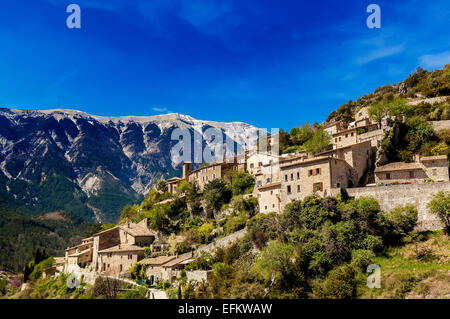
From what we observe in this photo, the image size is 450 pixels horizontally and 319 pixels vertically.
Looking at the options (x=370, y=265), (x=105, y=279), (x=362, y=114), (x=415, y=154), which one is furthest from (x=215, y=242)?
(x=362, y=114)

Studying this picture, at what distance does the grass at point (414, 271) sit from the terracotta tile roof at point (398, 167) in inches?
424

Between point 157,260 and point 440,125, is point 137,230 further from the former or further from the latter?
point 440,125

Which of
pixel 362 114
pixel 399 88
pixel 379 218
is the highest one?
pixel 399 88

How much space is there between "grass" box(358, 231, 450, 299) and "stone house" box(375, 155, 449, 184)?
9.76 m

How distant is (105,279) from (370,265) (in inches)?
1386

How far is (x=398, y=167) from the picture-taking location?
4606 cm

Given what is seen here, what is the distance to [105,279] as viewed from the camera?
52.5 m

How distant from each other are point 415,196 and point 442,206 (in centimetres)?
313

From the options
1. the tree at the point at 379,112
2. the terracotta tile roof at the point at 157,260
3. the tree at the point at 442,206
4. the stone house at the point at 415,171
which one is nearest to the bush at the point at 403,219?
the tree at the point at 442,206

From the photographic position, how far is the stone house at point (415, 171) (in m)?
42.9

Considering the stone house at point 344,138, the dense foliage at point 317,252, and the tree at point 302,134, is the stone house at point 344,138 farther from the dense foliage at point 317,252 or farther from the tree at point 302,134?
the dense foliage at point 317,252

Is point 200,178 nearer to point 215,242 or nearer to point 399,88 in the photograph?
point 215,242

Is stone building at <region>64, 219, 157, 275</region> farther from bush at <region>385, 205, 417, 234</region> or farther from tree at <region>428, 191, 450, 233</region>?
tree at <region>428, 191, 450, 233</region>
